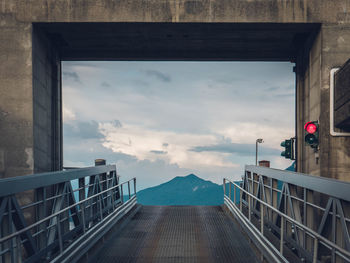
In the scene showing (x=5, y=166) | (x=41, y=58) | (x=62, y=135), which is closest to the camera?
(x=5, y=166)

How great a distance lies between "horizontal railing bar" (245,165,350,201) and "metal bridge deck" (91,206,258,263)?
5.74ft

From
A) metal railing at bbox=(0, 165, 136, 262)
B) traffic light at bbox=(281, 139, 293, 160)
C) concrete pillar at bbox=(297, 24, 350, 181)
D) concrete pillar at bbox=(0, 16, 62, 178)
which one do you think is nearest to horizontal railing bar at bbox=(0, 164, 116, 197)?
metal railing at bbox=(0, 165, 136, 262)

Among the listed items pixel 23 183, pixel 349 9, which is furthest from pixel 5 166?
pixel 349 9

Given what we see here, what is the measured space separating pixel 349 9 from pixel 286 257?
10183 millimetres

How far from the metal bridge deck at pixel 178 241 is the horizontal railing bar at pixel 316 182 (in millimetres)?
1749

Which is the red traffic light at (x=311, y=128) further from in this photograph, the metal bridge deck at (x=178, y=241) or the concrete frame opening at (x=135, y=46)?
the metal bridge deck at (x=178, y=241)

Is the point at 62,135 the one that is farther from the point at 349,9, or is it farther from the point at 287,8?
the point at 349,9

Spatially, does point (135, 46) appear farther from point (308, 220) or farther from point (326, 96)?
point (308, 220)

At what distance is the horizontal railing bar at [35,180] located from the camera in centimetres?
598

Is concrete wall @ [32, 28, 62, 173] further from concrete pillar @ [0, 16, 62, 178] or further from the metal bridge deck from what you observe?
the metal bridge deck

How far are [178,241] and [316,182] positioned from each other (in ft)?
13.0

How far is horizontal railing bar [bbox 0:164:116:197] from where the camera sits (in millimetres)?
5980

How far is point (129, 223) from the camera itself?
38.8ft

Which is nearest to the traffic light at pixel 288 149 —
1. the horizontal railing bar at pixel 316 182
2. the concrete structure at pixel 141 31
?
the concrete structure at pixel 141 31
